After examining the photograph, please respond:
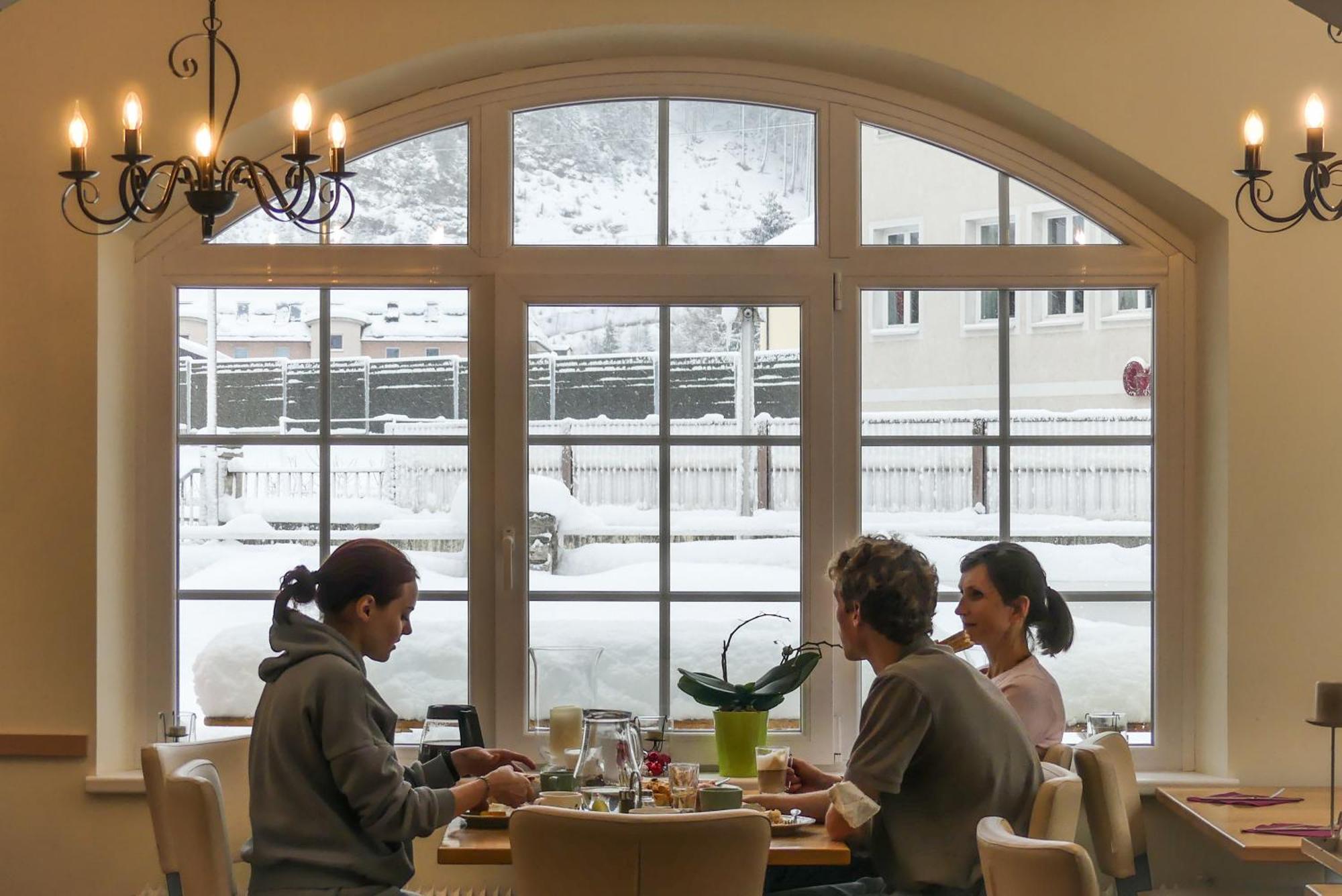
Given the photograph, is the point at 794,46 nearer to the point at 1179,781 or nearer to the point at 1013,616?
the point at 1013,616

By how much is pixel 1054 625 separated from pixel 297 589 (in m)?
1.92

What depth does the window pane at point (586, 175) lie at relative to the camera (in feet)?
13.5

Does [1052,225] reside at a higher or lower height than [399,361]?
higher

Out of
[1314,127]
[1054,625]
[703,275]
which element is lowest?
[1054,625]

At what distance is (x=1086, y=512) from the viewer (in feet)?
13.6

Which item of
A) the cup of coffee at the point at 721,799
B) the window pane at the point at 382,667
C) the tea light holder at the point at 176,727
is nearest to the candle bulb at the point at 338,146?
the cup of coffee at the point at 721,799

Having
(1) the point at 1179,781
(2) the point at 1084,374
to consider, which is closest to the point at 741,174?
(2) the point at 1084,374

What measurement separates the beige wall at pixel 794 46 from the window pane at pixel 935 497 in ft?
2.25

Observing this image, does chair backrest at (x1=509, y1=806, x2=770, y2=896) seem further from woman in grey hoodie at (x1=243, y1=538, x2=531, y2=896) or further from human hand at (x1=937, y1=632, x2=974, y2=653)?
human hand at (x1=937, y1=632, x2=974, y2=653)

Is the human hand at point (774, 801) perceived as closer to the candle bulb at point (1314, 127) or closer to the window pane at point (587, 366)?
the window pane at point (587, 366)

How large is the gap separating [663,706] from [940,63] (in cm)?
207

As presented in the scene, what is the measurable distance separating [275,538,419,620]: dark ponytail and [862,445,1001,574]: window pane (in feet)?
5.98

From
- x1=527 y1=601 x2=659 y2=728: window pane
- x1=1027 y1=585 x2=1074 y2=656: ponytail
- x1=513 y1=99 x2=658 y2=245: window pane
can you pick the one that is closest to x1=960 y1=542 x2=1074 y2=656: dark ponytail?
x1=1027 y1=585 x2=1074 y2=656: ponytail

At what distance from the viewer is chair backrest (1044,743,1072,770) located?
302 cm
